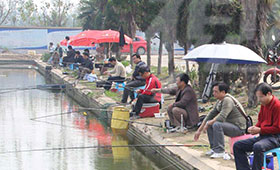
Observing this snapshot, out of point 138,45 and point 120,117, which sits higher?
point 138,45

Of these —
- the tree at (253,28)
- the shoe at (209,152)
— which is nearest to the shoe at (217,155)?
the shoe at (209,152)

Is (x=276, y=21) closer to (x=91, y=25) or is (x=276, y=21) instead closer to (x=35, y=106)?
(x=35, y=106)

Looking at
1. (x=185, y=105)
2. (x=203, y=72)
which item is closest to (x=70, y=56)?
(x=203, y=72)

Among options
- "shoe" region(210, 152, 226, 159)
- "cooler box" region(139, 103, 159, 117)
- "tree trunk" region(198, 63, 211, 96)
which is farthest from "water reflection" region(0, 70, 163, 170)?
"tree trunk" region(198, 63, 211, 96)

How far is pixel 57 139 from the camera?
1053cm

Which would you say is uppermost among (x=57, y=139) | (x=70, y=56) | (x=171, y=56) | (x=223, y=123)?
(x=171, y=56)

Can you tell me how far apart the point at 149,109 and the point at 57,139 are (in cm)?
208

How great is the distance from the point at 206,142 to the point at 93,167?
191 cm

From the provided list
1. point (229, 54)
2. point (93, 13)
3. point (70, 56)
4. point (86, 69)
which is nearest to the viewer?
point (229, 54)

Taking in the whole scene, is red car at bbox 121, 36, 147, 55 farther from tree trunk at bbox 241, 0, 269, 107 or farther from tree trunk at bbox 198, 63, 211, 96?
tree trunk at bbox 241, 0, 269, 107

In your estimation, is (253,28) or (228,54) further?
(253,28)

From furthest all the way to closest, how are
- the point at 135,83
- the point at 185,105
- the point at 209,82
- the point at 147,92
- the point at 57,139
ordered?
the point at 135,83 < the point at 209,82 < the point at 147,92 < the point at 57,139 < the point at 185,105

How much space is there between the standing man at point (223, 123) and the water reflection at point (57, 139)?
1.41m

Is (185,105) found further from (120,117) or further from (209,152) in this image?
(120,117)
